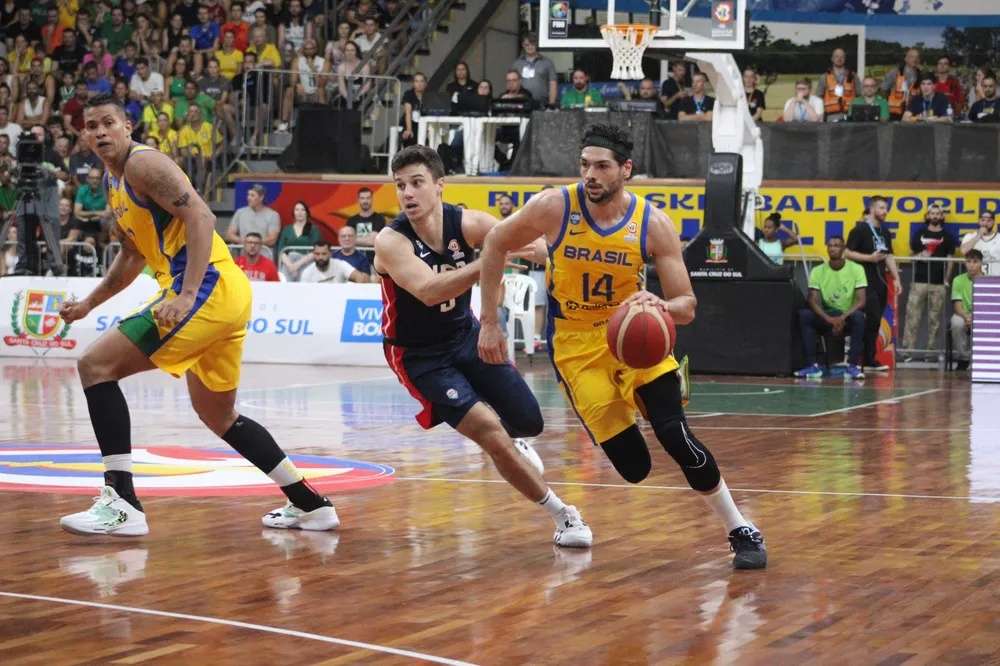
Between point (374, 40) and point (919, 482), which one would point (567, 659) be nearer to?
point (919, 482)

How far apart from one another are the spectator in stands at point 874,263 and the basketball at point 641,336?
13073 millimetres

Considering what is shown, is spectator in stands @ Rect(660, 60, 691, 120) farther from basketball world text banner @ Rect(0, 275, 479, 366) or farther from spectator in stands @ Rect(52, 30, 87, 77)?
spectator in stands @ Rect(52, 30, 87, 77)

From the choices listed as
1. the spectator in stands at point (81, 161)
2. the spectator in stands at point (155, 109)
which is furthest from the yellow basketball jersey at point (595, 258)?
the spectator in stands at point (155, 109)

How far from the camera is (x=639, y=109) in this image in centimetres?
2209

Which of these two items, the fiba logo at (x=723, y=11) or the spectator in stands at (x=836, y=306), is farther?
the spectator in stands at (x=836, y=306)

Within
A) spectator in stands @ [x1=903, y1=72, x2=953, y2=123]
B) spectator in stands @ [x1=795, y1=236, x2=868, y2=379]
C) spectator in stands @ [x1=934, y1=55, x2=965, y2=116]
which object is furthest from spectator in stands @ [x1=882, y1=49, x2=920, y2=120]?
spectator in stands @ [x1=795, y1=236, x2=868, y2=379]

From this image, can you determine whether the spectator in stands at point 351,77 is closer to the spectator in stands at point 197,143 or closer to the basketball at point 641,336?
the spectator in stands at point 197,143

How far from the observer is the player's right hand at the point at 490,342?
6902 mm

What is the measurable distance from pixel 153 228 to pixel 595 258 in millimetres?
2020

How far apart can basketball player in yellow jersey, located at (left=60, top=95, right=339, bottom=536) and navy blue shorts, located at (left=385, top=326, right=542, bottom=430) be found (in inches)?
28.1

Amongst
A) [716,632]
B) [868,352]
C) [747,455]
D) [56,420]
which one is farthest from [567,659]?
[868,352]

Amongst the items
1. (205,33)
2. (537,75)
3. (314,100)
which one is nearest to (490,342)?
(537,75)

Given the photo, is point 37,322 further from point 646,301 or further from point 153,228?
point 646,301

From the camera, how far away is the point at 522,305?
1995 cm
